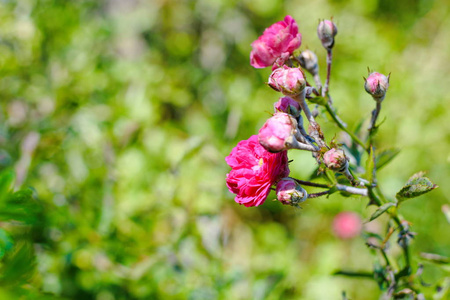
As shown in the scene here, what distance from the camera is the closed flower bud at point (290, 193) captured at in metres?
0.73

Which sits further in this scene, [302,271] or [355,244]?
[355,244]

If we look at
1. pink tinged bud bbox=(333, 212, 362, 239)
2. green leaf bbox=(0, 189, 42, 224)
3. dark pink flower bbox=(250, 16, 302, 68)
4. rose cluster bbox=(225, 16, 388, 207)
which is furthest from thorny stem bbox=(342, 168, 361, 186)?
pink tinged bud bbox=(333, 212, 362, 239)

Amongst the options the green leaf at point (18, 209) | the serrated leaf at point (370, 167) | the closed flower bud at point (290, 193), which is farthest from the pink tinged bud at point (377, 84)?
the green leaf at point (18, 209)

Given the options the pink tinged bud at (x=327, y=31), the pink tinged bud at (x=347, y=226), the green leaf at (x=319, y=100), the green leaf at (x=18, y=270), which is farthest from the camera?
the pink tinged bud at (x=347, y=226)

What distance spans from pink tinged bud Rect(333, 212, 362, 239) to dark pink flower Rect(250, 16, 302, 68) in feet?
4.51

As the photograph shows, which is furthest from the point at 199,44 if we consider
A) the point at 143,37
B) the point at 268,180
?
the point at 268,180

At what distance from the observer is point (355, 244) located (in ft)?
6.87

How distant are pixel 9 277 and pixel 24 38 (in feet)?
4.15

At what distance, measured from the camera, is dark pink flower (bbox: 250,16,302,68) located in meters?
0.80

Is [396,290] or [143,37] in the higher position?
[143,37]

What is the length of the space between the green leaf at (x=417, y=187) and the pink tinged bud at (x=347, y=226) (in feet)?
4.33

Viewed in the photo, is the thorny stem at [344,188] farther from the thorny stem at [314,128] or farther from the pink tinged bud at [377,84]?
the pink tinged bud at [377,84]

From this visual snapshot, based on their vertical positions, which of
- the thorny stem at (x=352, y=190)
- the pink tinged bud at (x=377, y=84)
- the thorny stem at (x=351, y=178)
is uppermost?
the pink tinged bud at (x=377, y=84)

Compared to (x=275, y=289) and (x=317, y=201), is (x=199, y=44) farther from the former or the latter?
(x=275, y=289)
